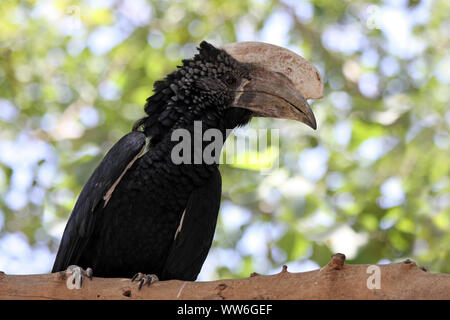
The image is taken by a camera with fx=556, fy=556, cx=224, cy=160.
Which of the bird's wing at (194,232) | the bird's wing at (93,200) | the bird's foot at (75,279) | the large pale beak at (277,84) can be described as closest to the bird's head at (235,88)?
the large pale beak at (277,84)

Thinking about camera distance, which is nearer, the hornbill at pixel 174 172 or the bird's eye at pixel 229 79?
the hornbill at pixel 174 172

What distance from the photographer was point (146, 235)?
3.77m

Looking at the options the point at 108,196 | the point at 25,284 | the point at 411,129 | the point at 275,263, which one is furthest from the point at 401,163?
the point at 25,284

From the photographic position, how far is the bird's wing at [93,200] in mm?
3674

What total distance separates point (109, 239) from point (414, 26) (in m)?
5.79

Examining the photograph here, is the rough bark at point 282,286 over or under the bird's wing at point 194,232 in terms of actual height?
under

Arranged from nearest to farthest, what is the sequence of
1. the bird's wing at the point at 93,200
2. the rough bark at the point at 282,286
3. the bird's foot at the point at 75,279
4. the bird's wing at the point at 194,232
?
1. the rough bark at the point at 282,286
2. the bird's foot at the point at 75,279
3. the bird's wing at the point at 93,200
4. the bird's wing at the point at 194,232

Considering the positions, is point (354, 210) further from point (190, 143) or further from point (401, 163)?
point (190, 143)

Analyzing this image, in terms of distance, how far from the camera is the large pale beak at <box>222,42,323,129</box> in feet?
13.0

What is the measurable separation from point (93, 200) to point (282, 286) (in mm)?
1565

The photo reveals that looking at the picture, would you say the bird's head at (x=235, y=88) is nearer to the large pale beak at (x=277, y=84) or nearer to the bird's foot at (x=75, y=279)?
the large pale beak at (x=277, y=84)

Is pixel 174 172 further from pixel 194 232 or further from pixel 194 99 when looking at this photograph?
pixel 194 99

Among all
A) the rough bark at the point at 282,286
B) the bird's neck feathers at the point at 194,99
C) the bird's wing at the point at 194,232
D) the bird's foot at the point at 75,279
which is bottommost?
the rough bark at the point at 282,286

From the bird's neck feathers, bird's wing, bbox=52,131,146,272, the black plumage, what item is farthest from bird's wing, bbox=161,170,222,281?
bird's wing, bbox=52,131,146,272
